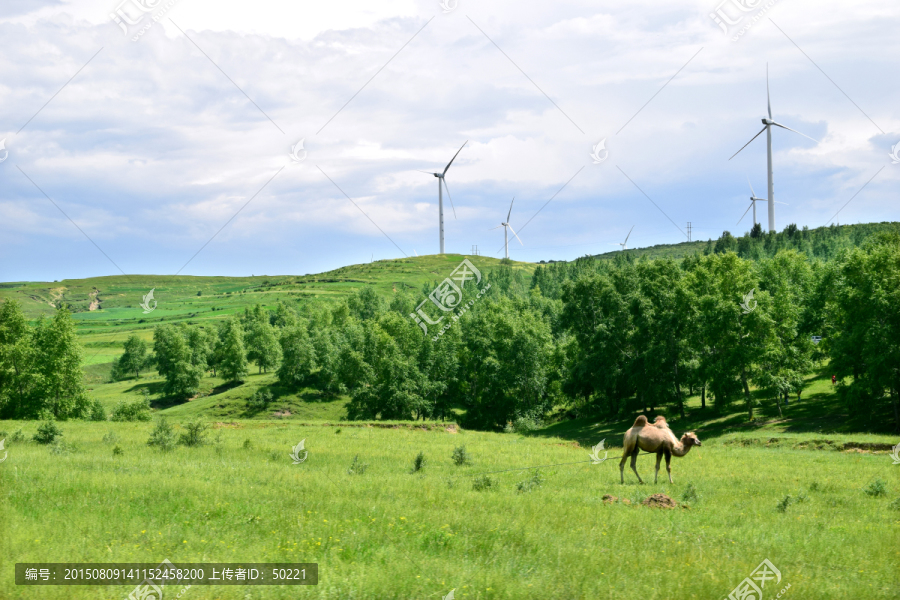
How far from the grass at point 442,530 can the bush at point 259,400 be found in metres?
75.8

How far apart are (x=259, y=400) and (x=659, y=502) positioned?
289 ft

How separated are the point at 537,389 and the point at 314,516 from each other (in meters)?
61.4

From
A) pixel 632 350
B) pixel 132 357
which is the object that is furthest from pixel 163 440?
pixel 132 357

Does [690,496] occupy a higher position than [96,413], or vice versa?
[690,496]

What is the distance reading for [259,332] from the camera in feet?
396

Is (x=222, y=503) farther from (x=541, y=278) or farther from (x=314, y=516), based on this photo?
(x=541, y=278)

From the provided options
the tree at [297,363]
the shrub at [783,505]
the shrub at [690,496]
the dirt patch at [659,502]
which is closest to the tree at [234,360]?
the tree at [297,363]

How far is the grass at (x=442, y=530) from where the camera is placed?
934 centimetres

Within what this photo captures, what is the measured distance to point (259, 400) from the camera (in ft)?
314

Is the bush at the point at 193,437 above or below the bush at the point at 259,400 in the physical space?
above

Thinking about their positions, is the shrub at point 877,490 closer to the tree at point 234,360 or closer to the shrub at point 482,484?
the shrub at point 482,484

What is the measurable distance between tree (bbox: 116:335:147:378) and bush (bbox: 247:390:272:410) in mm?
60944

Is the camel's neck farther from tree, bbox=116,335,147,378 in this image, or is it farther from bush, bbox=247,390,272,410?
tree, bbox=116,335,147,378

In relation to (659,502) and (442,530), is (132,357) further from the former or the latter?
(442,530)
